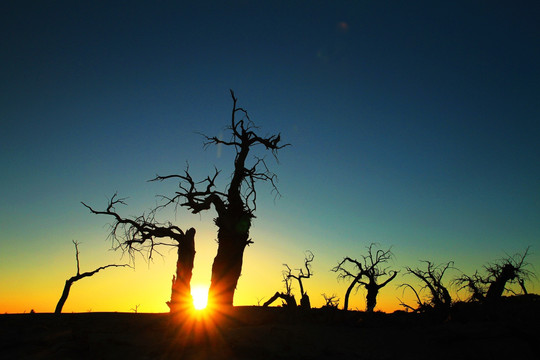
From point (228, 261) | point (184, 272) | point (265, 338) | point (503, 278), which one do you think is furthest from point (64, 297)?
point (503, 278)

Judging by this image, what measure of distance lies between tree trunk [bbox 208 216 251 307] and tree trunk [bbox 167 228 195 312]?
1591 mm

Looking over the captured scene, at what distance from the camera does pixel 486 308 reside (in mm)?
9398

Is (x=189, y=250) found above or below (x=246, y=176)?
below

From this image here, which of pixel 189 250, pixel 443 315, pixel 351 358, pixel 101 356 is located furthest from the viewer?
pixel 189 250

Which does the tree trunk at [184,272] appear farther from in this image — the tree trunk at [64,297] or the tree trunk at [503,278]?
the tree trunk at [503,278]

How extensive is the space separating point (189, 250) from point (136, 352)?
8876mm

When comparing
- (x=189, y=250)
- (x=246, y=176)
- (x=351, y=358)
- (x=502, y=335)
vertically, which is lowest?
(x=351, y=358)

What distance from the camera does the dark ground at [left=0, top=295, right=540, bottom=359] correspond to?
632cm

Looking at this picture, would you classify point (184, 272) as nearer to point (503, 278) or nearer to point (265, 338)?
point (265, 338)

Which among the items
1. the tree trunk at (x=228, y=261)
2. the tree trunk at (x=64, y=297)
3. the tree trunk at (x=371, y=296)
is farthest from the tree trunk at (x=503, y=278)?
the tree trunk at (x=64, y=297)

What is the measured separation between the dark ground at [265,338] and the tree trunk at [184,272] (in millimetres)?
5133

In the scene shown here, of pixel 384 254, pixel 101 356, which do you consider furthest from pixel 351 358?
pixel 384 254

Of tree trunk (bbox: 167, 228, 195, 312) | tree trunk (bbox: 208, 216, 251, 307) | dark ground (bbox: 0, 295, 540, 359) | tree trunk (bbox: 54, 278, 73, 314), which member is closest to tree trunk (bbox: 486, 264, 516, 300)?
dark ground (bbox: 0, 295, 540, 359)

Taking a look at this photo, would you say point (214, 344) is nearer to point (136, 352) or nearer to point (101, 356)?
point (136, 352)
